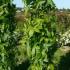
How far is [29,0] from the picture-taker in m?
8.27

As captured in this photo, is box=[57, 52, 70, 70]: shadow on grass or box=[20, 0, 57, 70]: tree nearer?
box=[20, 0, 57, 70]: tree

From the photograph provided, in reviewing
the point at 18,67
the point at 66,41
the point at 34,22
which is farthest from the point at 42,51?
the point at 66,41

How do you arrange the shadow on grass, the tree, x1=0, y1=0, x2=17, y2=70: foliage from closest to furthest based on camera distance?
1. the tree
2. x1=0, y1=0, x2=17, y2=70: foliage
3. the shadow on grass

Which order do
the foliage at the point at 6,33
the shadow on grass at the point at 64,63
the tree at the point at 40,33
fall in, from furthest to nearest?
1. the shadow on grass at the point at 64,63
2. the foliage at the point at 6,33
3. the tree at the point at 40,33

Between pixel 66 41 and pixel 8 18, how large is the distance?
212 inches

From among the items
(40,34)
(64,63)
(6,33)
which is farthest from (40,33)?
(64,63)

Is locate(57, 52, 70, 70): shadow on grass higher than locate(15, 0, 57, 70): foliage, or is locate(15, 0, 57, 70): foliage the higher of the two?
locate(15, 0, 57, 70): foliage

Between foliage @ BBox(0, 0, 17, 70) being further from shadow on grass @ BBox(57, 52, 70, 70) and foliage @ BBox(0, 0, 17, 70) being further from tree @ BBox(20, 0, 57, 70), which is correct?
shadow on grass @ BBox(57, 52, 70, 70)

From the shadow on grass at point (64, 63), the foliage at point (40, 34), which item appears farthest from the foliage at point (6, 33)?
the shadow on grass at point (64, 63)

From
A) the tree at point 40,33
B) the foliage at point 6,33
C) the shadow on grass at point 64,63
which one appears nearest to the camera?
the tree at point 40,33

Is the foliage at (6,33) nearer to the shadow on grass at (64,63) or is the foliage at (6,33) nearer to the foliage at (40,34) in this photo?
the foliage at (40,34)

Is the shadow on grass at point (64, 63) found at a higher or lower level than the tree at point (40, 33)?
lower

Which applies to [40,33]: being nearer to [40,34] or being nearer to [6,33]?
[40,34]

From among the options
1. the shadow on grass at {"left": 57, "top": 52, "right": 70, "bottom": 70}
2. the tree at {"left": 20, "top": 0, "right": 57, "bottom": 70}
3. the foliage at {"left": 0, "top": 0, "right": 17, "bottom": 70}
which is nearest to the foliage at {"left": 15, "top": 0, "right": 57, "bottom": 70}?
the tree at {"left": 20, "top": 0, "right": 57, "bottom": 70}
